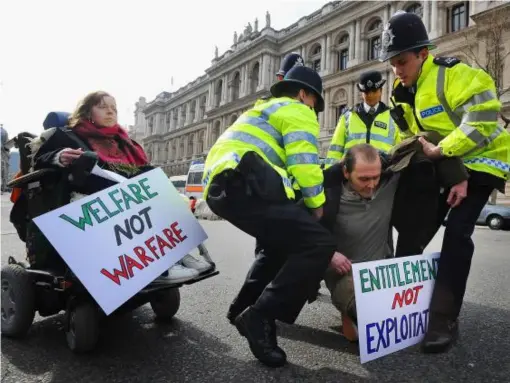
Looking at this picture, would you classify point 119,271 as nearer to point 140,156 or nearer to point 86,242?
point 86,242

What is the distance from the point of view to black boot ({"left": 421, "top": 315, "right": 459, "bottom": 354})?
1.90 metres

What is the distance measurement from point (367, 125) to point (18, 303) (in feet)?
10.0

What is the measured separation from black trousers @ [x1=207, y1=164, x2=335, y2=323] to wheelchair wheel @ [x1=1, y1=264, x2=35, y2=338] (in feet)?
3.58

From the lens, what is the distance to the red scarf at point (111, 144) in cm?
233

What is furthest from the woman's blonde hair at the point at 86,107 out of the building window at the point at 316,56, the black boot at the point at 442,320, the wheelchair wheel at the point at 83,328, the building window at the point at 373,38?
the building window at the point at 316,56

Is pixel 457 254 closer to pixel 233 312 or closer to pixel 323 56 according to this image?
pixel 233 312

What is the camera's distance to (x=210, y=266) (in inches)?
83.3

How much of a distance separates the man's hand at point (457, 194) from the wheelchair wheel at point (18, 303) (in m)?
2.30

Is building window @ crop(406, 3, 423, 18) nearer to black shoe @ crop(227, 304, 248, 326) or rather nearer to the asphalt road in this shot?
the asphalt road

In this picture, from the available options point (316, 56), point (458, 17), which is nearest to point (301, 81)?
point (458, 17)

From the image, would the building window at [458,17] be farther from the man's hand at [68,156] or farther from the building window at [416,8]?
the man's hand at [68,156]

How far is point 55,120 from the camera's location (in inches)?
97.7

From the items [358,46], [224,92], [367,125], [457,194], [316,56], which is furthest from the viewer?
[224,92]

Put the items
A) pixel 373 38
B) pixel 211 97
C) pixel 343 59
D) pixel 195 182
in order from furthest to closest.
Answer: pixel 211 97 < pixel 343 59 < pixel 373 38 < pixel 195 182
